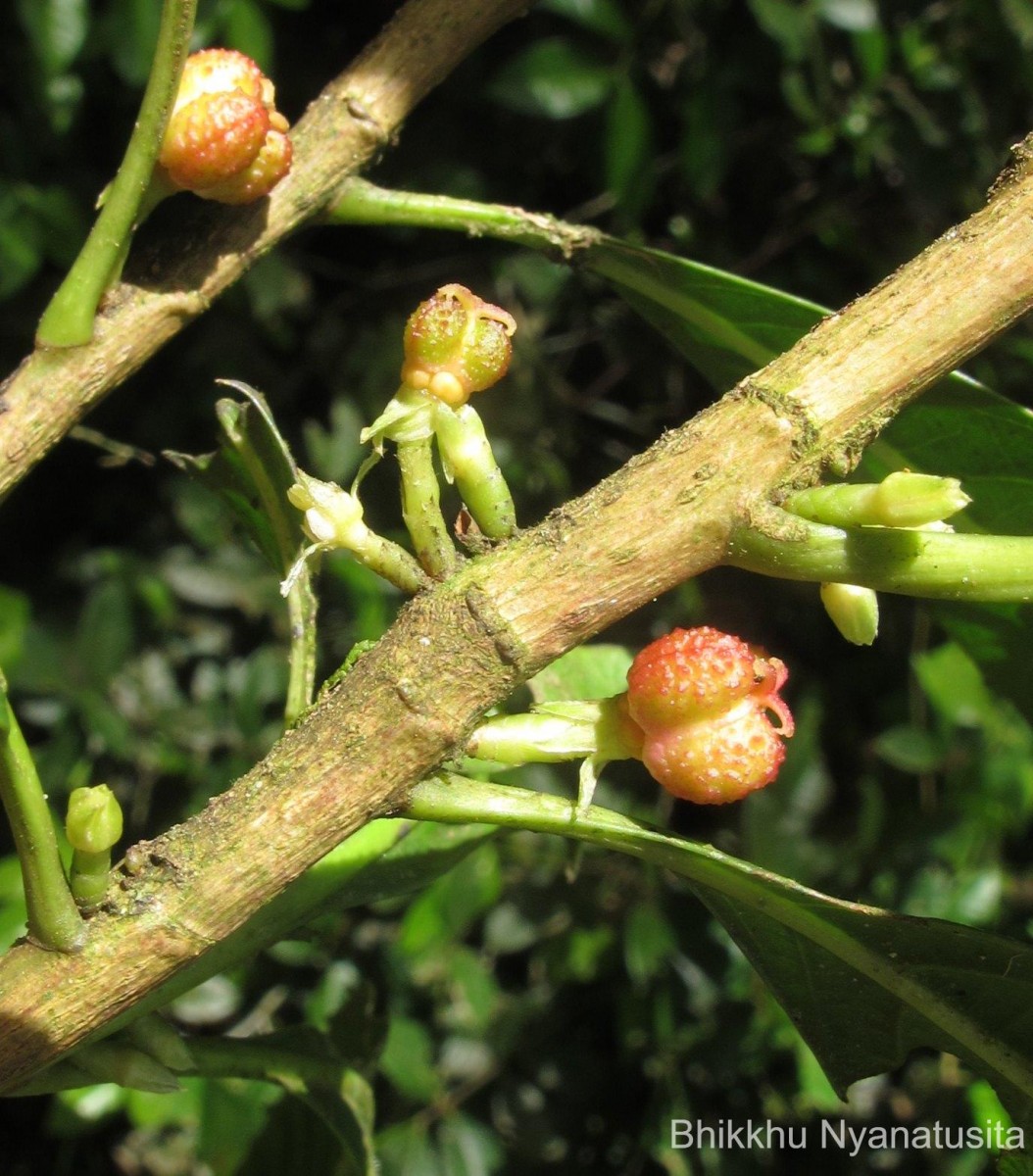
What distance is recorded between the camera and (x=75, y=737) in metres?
2.17

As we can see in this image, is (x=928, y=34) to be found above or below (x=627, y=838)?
below

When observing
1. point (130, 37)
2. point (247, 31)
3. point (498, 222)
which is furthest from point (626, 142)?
point (498, 222)

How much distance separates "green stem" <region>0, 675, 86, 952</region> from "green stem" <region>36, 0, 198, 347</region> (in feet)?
1.05

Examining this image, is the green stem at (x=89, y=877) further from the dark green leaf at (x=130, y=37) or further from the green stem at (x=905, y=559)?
the dark green leaf at (x=130, y=37)

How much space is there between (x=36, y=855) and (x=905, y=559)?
531 mm

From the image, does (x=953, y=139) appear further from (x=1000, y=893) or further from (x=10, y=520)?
(x=10, y=520)

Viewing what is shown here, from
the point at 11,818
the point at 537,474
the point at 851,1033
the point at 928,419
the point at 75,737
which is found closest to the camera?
the point at 11,818

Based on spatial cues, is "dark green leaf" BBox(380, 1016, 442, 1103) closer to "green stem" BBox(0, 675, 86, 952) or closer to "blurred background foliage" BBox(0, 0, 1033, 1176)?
"blurred background foliage" BBox(0, 0, 1033, 1176)

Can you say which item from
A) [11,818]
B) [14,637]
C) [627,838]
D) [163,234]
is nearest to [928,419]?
[627,838]

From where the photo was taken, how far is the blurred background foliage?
2127mm

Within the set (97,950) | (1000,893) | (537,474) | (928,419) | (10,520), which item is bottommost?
(1000,893)

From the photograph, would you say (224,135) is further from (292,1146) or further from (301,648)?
(292,1146)

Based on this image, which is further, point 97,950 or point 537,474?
point 537,474

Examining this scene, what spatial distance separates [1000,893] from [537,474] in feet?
3.91
